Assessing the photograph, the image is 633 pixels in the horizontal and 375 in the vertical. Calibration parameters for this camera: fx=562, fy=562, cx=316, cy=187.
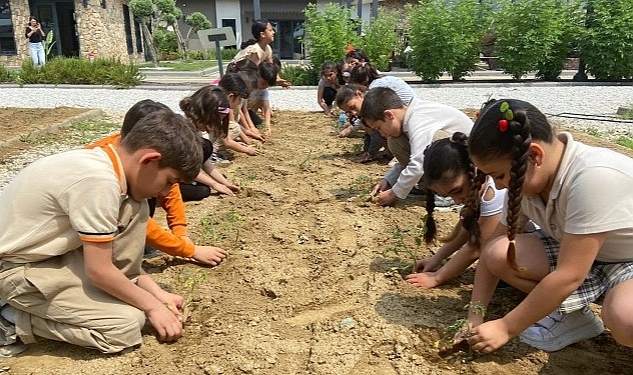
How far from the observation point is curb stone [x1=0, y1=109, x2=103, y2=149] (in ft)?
21.5

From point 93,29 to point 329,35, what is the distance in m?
13.9

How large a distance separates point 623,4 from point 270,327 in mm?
13346

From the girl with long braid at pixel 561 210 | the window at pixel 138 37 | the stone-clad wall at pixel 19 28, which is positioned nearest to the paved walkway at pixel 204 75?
the stone-clad wall at pixel 19 28

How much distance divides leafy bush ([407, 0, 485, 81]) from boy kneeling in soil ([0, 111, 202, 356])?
1175cm

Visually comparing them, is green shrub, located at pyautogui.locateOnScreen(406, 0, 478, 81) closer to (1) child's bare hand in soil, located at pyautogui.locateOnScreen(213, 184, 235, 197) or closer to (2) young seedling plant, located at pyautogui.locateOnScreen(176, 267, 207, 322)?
(1) child's bare hand in soil, located at pyautogui.locateOnScreen(213, 184, 235, 197)

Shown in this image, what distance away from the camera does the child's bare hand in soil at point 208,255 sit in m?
3.14

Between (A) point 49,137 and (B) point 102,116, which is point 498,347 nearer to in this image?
(A) point 49,137

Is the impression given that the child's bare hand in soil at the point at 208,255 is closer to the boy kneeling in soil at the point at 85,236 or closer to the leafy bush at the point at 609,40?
the boy kneeling in soil at the point at 85,236

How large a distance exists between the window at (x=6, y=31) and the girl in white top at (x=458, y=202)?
23.3 metres

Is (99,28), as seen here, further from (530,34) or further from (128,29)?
(530,34)

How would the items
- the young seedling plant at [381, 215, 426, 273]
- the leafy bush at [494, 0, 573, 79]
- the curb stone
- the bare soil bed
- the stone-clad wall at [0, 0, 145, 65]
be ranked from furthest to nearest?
the stone-clad wall at [0, 0, 145, 65]
the leafy bush at [494, 0, 573, 79]
the curb stone
the young seedling plant at [381, 215, 426, 273]
the bare soil bed

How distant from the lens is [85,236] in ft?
6.70

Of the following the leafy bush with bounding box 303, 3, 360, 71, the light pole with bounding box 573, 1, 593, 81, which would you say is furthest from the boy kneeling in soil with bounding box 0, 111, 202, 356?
the light pole with bounding box 573, 1, 593, 81

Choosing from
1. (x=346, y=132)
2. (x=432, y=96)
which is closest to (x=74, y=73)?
(x=432, y=96)
